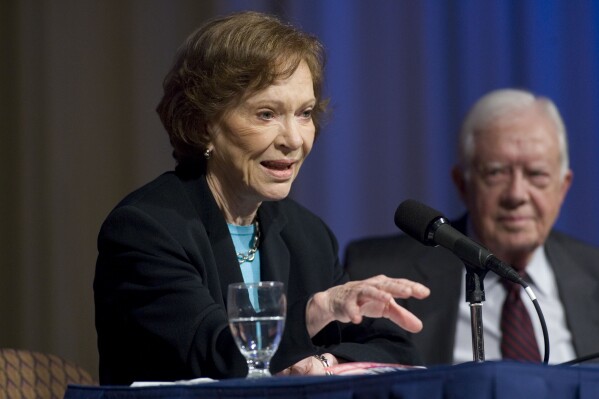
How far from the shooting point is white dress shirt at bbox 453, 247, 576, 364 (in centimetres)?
356

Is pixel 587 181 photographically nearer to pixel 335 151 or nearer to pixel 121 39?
pixel 335 151

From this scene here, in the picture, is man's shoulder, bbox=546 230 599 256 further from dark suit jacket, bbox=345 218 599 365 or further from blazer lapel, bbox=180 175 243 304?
blazer lapel, bbox=180 175 243 304

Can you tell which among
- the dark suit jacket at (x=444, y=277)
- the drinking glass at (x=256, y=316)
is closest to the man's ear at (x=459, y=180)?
the dark suit jacket at (x=444, y=277)

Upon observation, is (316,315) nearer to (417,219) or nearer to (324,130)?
(417,219)

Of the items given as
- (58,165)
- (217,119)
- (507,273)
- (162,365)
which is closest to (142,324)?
(162,365)

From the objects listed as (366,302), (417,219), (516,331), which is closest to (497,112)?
(516,331)

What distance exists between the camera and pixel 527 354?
3.47 m

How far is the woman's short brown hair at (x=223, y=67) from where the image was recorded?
94.7 inches

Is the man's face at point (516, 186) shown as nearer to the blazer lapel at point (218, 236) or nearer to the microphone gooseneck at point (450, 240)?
the blazer lapel at point (218, 236)

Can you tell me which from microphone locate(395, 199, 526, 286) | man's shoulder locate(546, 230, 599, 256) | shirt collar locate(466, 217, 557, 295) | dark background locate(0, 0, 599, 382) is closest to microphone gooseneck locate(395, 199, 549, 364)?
microphone locate(395, 199, 526, 286)

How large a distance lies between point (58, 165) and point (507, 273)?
2.78 metres

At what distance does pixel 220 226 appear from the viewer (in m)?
2.37

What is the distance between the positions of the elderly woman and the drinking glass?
0.77 feet

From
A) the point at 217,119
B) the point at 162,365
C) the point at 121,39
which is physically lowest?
the point at 162,365
